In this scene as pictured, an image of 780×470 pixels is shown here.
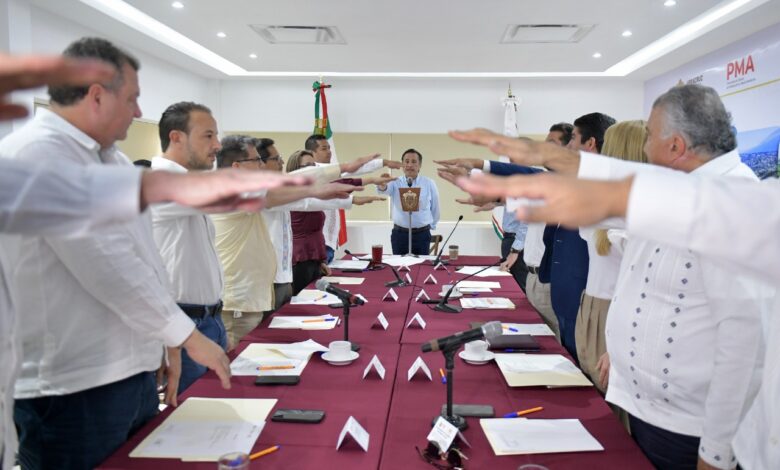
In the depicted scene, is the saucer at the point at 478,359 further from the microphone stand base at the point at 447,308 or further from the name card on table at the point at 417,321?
the microphone stand base at the point at 447,308

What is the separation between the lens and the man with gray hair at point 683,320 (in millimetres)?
1334

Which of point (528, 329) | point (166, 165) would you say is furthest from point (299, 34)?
point (528, 329)

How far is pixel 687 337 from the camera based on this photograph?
57.0 inches

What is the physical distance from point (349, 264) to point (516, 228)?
6.77 feet

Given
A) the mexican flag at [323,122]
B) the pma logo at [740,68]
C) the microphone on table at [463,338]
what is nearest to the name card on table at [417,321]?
the microphone on table at [463,338]

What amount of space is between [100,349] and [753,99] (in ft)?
19.8

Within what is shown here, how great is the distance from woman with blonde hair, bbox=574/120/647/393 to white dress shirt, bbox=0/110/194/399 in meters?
1.70

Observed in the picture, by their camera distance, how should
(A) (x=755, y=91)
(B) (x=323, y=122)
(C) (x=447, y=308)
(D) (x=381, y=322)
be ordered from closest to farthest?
(D) (x=381, y=322) → (C) (x=447, y=308) → (A) (x=755, y=91) → (B) (x=323, y=122)

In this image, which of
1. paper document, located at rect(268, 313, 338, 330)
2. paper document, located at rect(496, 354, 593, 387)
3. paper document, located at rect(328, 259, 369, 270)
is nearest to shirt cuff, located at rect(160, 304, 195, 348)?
paper document, located at rect(268, 313, 338, 330)

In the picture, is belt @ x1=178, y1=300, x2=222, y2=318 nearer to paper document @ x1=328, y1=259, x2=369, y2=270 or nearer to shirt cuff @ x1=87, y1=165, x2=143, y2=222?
shirt cuff @ x1=87, y1=165, x2=143, y2=222

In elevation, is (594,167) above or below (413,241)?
above

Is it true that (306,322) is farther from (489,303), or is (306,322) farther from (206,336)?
(489,303)

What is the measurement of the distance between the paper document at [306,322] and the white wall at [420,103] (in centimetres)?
596

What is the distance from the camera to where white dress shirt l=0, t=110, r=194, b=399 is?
142cm
